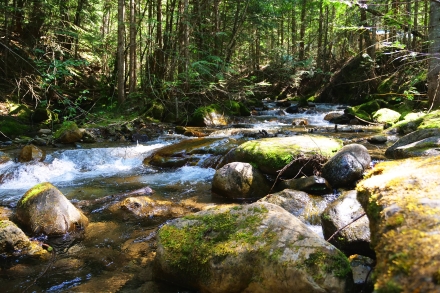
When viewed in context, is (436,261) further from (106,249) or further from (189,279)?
(106,249)

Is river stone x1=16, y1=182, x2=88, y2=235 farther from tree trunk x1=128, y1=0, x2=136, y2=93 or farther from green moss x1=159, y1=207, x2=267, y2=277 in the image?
tree trunk x1=128, y1=0, x2=136, y2=93

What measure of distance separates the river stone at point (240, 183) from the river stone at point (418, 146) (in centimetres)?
266

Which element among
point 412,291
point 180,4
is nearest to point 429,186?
point 412,291

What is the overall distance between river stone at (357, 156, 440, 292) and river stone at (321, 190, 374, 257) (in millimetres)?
960

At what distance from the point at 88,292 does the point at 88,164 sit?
6.34m

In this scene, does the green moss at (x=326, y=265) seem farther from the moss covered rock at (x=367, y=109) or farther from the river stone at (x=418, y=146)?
the moss covered rock at (x=367, y=109)

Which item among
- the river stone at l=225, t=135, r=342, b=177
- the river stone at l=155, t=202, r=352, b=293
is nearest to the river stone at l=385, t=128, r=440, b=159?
the river stone at l=225, t=135, r=342, b=177

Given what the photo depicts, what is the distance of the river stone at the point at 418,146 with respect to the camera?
19.1ft

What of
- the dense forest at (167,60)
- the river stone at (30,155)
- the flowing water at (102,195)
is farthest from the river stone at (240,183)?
the river stone at (30,155)

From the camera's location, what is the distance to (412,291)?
4.17 ft

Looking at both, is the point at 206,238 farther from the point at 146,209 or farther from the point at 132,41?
the point at 132,41

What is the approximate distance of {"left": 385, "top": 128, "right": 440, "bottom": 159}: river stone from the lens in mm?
5832

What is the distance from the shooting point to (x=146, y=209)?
5.48 meters

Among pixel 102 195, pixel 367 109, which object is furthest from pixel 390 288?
pixel 367 109
